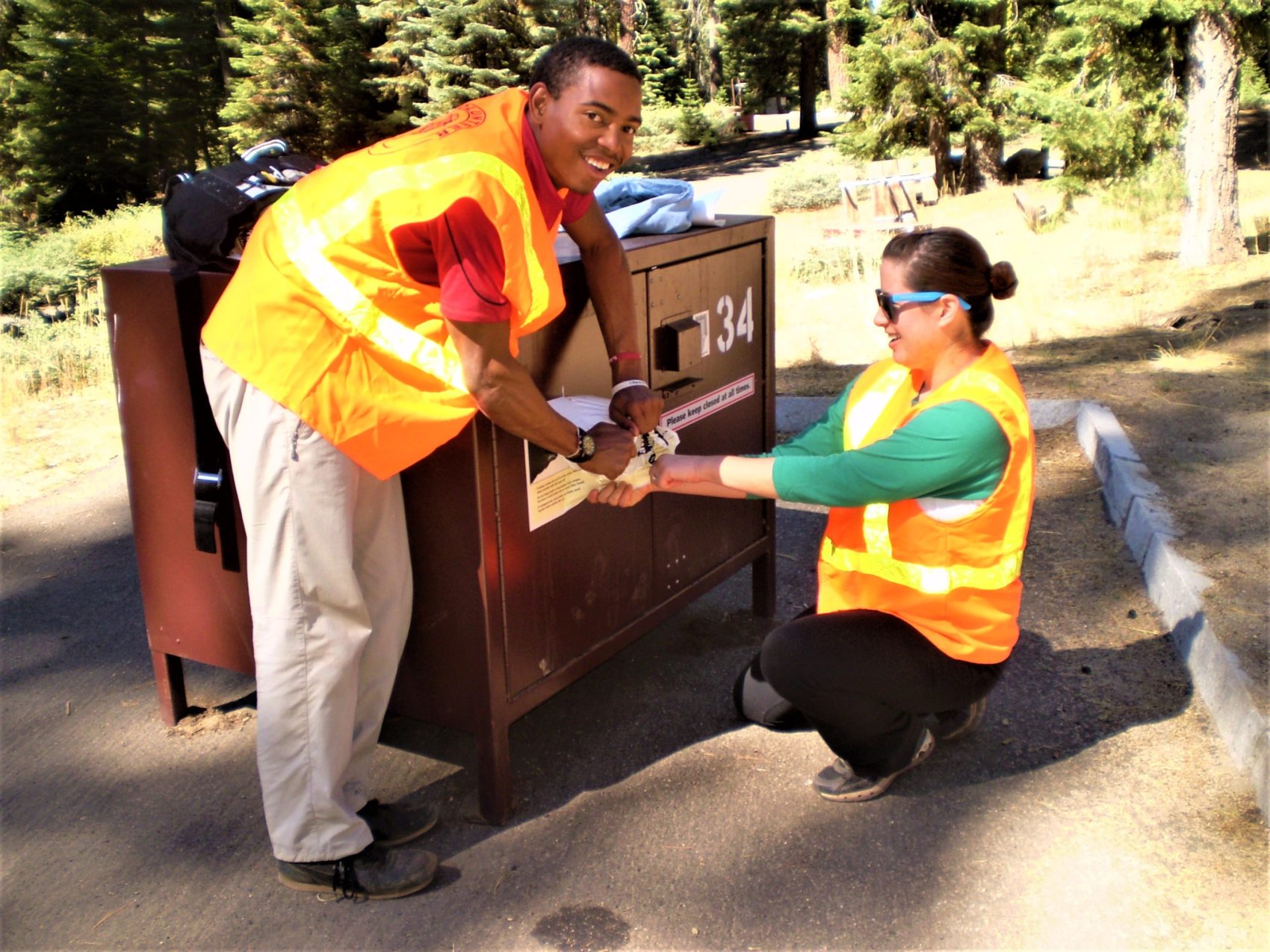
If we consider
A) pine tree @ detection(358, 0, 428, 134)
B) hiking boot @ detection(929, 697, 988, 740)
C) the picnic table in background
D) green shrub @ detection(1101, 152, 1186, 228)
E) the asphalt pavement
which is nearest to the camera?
the asphalt pavement

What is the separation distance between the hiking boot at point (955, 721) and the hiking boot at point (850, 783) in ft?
0.47

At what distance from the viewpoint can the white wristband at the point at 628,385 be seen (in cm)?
288

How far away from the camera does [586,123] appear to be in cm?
231

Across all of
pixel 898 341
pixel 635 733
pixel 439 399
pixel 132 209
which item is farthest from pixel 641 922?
pixel 132 209

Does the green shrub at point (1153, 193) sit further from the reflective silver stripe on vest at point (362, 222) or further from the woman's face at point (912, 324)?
the reflective silver stripe on vest at point (362, 222)

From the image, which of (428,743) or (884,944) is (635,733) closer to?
(428,743)

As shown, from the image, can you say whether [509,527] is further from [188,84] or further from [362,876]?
[188,84]

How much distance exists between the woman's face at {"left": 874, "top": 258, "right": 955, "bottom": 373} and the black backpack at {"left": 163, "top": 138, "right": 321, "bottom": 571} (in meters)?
1.46

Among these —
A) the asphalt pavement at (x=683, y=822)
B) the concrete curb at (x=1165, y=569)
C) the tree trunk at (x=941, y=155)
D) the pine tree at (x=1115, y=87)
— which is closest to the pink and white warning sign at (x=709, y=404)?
the asphalt pavement at (x=683, y=822)

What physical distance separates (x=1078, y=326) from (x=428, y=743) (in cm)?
671

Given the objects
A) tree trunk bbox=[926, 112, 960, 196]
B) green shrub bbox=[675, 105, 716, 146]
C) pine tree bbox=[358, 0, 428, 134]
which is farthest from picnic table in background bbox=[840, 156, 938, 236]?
green shrub bbox=[675, 105, 716, 146]

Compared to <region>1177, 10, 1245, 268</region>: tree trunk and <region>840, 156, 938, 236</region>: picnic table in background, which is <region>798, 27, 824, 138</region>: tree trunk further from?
<region>1177, 10, 1245, 268</region>: tree trunk

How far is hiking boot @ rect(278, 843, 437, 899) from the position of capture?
2555 millimetres

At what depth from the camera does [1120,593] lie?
13.0 feet
